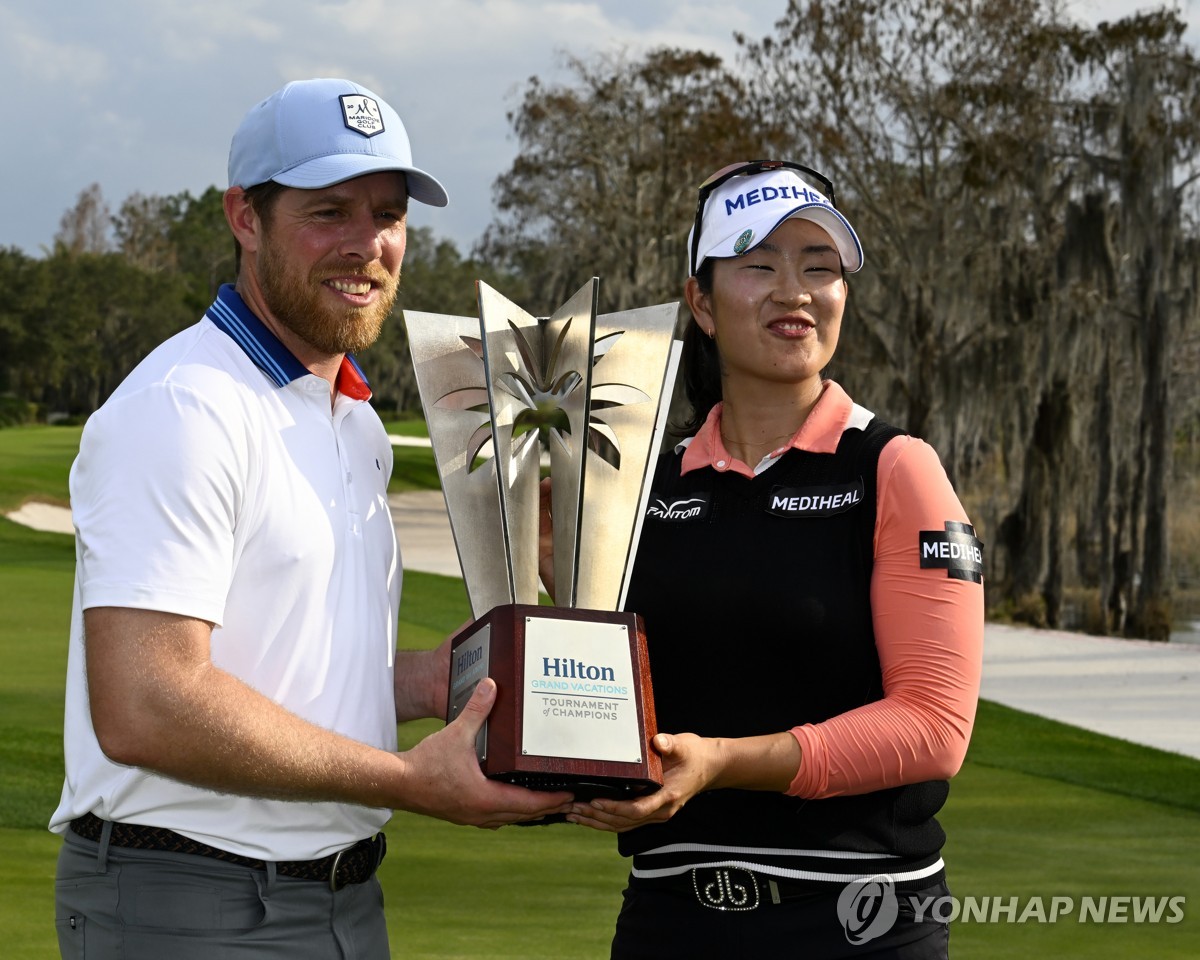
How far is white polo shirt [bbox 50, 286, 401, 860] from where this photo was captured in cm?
209

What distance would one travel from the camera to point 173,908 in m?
2.23

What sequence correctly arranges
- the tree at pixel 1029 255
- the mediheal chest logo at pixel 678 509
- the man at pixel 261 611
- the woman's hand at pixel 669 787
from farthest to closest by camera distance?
the tree at pixel 1029 255
the mediheal chest logo at pixel 678 509
the woman's hand at pixel 669 787
the man at pixel 261 611

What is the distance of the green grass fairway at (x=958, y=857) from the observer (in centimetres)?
498

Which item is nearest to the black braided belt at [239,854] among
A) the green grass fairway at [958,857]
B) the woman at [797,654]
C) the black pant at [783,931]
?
the woman at [797,654]

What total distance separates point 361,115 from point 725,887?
1359mm

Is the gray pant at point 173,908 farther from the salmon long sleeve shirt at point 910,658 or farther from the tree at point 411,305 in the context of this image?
the tree at point 411,305

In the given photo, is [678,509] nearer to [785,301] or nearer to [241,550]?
[785,301]

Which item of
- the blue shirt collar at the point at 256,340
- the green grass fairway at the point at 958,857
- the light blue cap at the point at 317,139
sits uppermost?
the light blue cap at the point at 317,139

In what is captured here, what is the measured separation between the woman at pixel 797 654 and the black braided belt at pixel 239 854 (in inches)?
14.8

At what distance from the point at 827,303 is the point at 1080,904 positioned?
3.77 metres

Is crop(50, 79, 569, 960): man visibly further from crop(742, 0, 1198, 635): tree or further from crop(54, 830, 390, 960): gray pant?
crop(742, 0, 1198, 635): tree

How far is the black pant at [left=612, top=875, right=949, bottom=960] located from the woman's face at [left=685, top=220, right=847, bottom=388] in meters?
0.87

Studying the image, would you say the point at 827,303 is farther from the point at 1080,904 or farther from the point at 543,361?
the point at 1080,904

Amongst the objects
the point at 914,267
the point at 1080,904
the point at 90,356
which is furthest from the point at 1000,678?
the point at 90,356
